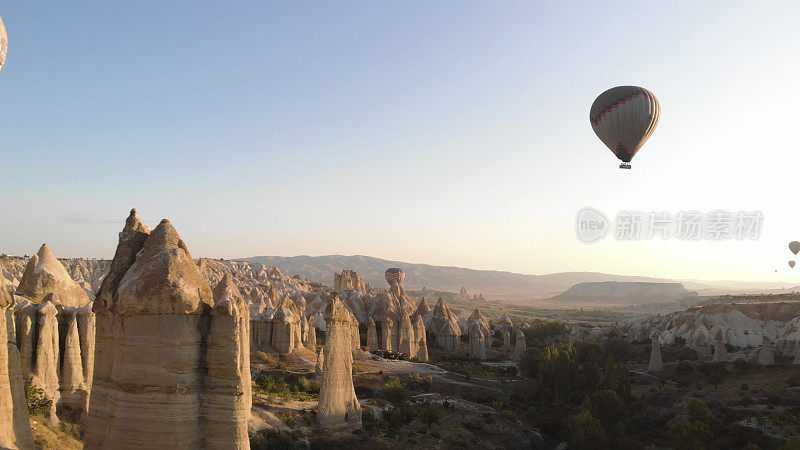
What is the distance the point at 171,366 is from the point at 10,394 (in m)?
3.38

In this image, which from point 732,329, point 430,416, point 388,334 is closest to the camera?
point 430,416

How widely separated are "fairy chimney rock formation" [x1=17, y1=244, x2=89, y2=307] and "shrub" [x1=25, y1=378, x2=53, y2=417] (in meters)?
3.10

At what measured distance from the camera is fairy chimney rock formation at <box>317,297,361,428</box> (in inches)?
833

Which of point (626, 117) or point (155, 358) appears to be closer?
point (155, 358)

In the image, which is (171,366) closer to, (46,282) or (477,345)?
(46,282)

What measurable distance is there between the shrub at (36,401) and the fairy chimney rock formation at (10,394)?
4096 mm

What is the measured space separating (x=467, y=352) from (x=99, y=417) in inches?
1811

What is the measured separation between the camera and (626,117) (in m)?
31.8

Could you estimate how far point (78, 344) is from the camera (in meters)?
15.3

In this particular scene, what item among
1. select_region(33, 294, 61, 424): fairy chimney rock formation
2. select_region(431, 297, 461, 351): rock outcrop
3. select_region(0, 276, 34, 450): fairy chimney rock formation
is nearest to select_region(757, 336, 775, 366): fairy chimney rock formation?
select_region(431, 297, 461, 351): rock outcrop

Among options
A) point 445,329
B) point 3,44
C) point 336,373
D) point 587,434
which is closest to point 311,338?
point 445,329

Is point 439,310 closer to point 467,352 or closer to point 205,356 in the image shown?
point 467,352

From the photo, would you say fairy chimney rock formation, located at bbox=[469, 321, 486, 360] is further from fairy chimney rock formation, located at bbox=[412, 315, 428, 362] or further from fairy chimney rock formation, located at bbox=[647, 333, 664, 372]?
fairy chimney rock formation, located at bbox=[647, 333, 664, 372]

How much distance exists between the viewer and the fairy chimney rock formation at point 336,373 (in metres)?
21.2
